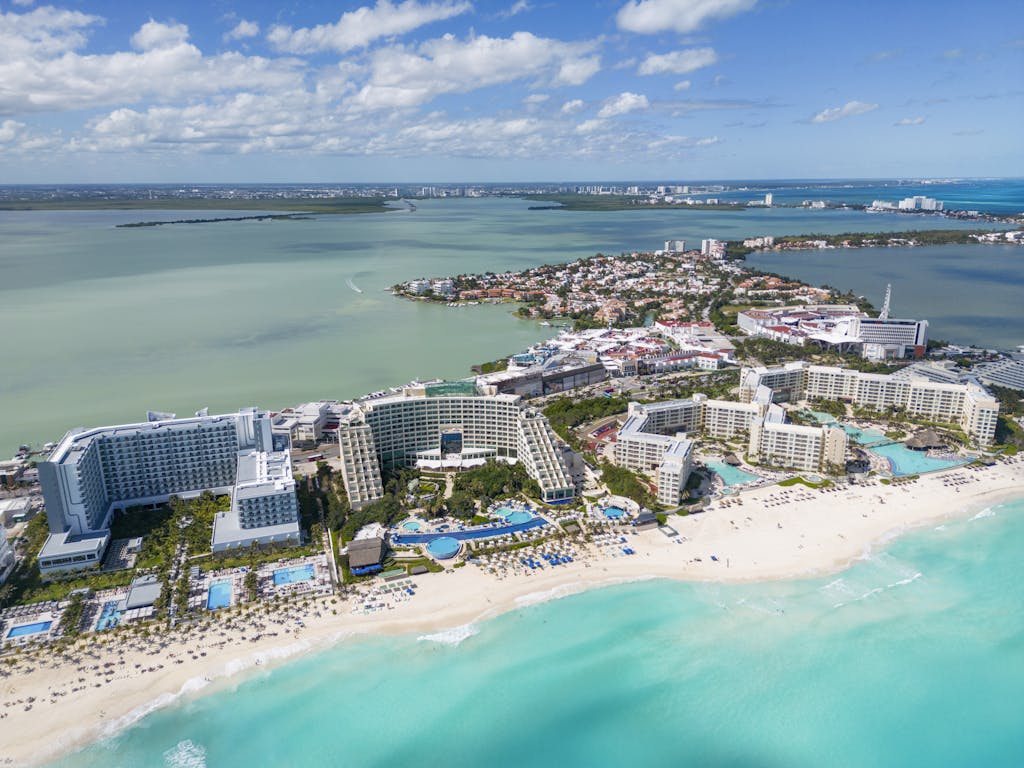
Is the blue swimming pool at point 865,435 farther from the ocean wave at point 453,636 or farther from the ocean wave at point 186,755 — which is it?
the ocean wave at point 186,755

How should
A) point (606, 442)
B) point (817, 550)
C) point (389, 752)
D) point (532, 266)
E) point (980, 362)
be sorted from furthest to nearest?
point (532, 266) → point (980, 362) → point (606, 442) → point (817, 550) → point (389, 752)

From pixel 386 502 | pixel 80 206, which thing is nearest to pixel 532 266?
pixel 386 502

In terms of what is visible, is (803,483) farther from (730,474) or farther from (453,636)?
(453,636)

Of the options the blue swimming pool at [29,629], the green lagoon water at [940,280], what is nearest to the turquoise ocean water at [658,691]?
the blue swimming pool at [29,629]

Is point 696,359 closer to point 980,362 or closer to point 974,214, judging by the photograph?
point 980,362

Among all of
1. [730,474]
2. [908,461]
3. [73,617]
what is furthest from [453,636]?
[908,461]

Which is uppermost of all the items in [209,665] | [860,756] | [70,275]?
[70,275]
